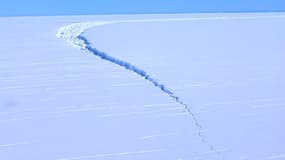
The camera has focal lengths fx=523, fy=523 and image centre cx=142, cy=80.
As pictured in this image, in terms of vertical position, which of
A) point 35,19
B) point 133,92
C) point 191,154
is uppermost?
point 35,19

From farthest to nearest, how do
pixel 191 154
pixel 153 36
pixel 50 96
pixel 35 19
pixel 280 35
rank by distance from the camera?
1. pixel 35 19
2. pixel 280 35
3. pixel 153 36
4. pixel 50 96
5. pixel 191 154

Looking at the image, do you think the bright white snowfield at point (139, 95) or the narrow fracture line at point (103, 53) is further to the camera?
the narrow fracture line at point (103, 53)

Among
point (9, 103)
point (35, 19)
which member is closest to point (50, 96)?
point (9, 103)

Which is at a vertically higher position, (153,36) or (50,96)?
(153,36)

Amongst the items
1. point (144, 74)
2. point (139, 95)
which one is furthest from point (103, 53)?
point (139, 95)

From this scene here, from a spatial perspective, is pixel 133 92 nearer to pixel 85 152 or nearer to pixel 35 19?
pixel 85 152

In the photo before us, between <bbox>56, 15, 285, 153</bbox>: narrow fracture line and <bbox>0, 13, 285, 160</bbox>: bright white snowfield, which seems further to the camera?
<bbox>56, 15, 285, 153</bbox>: narrow fracture line

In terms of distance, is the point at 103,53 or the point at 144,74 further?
the point at 103,53

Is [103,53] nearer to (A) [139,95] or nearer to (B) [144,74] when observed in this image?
(B) [144,74]
